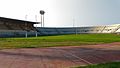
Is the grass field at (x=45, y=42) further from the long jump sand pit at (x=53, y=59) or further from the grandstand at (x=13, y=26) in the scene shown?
the grandstand at (x=13, y=26)

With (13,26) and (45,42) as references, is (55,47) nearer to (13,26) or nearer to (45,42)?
(45,42)

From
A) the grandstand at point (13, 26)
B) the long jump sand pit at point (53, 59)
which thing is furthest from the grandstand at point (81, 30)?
the long jump sand pit at point (53, 59)

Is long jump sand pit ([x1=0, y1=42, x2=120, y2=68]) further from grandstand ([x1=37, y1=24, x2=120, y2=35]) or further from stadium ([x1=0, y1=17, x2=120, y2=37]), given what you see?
grandstand ([x1=37, y1=24, x2=120, y2=35])

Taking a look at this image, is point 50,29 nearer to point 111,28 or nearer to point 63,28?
point 63,28

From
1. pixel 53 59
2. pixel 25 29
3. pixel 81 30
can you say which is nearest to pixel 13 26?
pixel 25 29

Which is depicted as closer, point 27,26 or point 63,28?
point 27,26

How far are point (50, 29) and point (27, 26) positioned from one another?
209 ft

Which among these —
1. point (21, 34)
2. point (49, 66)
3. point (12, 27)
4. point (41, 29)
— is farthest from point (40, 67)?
point (41, 29)

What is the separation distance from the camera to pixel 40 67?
16.2 m

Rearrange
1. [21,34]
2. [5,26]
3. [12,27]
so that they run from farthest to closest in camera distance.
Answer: [21,34]
[12,27]
[5,26]

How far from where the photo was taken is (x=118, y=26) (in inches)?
5738

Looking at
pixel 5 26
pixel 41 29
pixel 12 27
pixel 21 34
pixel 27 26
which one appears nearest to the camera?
pixel 5 26

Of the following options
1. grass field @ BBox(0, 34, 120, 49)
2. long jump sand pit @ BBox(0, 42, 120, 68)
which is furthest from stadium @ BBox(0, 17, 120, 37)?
long jump sand pit @ BBox(0, 42, 120, 68)

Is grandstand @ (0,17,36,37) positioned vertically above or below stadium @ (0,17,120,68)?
above
